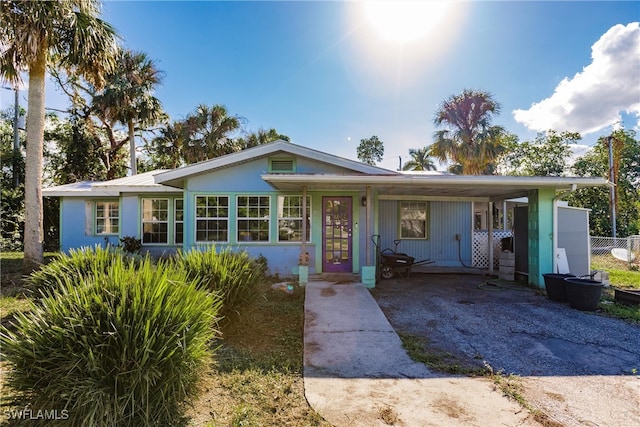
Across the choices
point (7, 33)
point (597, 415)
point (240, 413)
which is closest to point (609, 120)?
point (597, 415)

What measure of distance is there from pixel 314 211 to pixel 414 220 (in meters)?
4.01

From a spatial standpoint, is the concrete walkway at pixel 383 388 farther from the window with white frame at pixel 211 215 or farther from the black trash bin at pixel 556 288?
the window with white frame at pixel 211 215

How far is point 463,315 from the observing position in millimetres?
5672

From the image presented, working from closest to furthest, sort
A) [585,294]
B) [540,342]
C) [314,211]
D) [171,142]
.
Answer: [540,342], [585,294], [314,211], [171,142]

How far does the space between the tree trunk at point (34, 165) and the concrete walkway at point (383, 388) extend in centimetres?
851

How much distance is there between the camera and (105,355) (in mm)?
2346

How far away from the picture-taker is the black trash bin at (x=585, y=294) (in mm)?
5898

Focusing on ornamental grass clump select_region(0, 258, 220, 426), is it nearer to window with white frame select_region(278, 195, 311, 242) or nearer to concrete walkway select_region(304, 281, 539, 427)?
concrete walkway select_region(304, 281, 539, 427)

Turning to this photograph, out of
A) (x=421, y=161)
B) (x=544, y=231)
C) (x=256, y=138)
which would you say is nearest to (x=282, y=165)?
(x=544, y=231)

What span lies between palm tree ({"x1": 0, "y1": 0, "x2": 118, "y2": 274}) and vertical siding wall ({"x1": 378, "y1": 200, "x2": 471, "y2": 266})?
1001 cm

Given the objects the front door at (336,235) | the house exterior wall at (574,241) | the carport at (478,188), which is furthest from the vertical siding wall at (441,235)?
the house exterior wall at (574,241)

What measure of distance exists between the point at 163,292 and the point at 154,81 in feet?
59.9

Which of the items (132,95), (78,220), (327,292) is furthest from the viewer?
(132,95)

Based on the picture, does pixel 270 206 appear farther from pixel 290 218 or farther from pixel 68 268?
pixel 68 268
